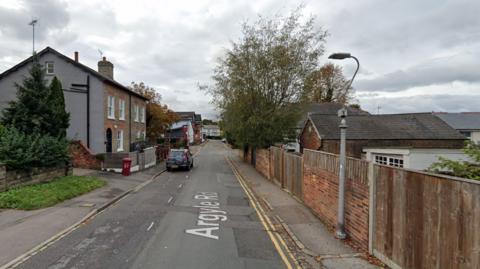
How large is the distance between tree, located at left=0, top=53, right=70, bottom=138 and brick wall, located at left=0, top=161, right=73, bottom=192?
66.5 inches

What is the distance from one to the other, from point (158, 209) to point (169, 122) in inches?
1069

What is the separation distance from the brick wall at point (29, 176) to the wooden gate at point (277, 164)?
11141mm

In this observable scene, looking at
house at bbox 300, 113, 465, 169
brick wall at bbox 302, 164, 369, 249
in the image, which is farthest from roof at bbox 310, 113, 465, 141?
brick wall at bbox 302, 164, 369, 249

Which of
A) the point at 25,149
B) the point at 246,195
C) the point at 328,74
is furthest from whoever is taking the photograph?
the point at 328,74

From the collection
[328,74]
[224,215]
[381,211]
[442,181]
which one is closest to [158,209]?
[224,215]

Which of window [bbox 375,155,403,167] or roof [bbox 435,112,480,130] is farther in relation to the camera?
roof [bbox 435,112,480,130]

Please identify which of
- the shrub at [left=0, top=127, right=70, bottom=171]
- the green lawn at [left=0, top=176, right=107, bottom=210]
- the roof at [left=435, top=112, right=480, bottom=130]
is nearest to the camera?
the green lawn at [left=0, top=176, right=107, bottom=210]

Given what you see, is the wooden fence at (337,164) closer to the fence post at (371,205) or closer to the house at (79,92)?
the fence post at (371,205)

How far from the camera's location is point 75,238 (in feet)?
21.0

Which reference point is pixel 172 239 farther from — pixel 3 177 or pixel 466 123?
pixel 466 123

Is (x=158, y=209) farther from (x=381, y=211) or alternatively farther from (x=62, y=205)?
(x=381, y=211)

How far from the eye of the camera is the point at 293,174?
12.0 meters

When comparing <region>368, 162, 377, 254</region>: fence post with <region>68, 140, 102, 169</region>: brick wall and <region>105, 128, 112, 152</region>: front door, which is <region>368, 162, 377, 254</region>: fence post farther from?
<region>105, 128, 112, 152</region>: front door

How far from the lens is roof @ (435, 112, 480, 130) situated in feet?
121
